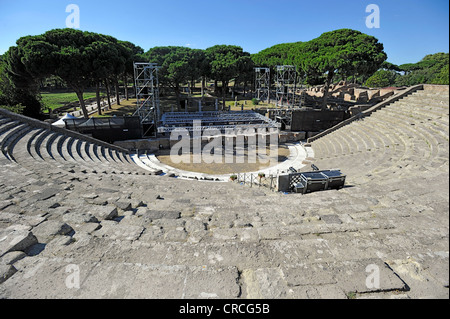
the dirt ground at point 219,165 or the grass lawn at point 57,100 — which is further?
the grass lawn at point 57,100

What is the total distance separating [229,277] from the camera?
2.75m

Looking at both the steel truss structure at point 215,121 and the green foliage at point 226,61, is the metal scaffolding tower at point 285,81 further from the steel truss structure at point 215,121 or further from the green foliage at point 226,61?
the green foliage at point 226,61

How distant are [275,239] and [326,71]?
80.4 ft

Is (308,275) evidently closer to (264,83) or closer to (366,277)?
(366,277)

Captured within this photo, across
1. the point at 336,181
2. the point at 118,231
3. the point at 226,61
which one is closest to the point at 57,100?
the point at 226,61

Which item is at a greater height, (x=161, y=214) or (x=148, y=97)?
(x=148, y=97)

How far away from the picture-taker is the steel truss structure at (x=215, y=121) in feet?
64.6

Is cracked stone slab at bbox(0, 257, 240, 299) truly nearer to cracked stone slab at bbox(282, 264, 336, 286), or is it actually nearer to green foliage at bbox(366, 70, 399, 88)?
cracked stone slab at bbox(282, 264, 336, 286)

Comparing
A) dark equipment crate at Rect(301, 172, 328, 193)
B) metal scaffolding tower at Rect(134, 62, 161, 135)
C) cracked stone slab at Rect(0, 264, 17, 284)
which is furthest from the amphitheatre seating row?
dark equipment crate at Rect(301, 172, 328, 193)

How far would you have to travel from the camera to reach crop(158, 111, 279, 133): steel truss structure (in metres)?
19.7

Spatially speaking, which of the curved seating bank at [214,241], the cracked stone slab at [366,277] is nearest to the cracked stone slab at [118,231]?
the curved seating bank at [214,241]

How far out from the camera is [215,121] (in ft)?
70.1
